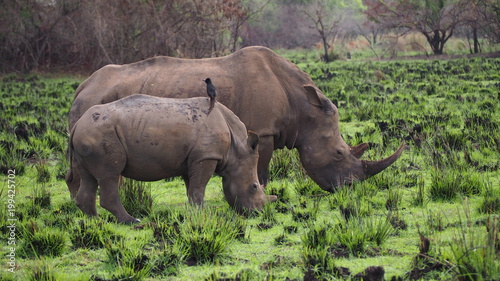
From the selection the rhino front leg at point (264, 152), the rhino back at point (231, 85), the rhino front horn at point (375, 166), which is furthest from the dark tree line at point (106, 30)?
the rhino front horn at point (375, 166)

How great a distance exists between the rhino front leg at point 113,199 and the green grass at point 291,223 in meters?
0.16

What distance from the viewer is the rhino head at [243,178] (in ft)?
21.2

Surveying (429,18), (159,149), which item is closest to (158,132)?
(159,149)

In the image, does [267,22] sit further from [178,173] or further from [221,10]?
[178,173]

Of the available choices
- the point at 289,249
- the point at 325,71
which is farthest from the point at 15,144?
the point at 325,71

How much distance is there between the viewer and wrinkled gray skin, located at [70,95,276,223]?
19.7 ft

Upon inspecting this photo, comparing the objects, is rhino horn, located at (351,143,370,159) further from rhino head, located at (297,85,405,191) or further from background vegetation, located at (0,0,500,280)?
background vegetation, located at (0,0,500,280)

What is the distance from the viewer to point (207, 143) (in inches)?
245

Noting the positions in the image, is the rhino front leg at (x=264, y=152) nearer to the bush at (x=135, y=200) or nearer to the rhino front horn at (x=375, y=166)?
the rhino front horn at (x=375, y=166)

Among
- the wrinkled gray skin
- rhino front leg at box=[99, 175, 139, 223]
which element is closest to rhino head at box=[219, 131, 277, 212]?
the wrinkled gray skin

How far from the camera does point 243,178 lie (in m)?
6.50

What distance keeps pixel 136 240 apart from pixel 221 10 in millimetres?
19346

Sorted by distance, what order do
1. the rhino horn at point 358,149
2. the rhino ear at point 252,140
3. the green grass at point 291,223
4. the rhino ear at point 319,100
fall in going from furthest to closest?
the rhino ear at point 319,100 → the rhino horn at point 358,149 → the rhino ear at point 252,140 → the green grass at point 291,223

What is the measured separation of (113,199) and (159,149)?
2.11ft
